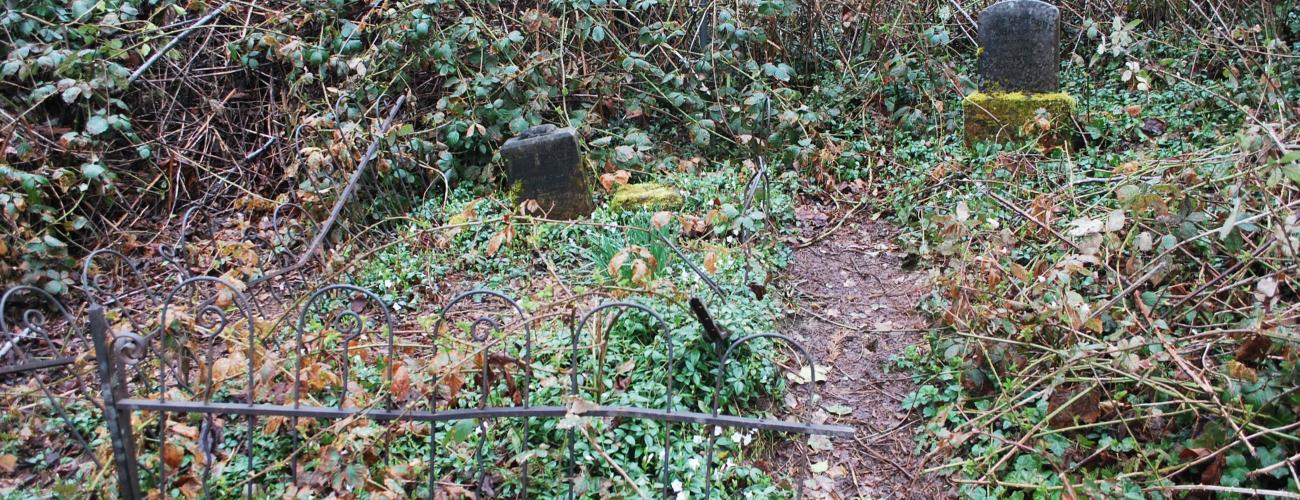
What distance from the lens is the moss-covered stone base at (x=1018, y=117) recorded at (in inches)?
227

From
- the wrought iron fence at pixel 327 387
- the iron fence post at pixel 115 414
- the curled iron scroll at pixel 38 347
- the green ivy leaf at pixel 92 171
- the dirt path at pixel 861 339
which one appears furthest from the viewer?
the green ivy leaf at pixel 92 171

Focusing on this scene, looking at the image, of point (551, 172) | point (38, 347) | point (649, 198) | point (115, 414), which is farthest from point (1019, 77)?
point (38, 347)

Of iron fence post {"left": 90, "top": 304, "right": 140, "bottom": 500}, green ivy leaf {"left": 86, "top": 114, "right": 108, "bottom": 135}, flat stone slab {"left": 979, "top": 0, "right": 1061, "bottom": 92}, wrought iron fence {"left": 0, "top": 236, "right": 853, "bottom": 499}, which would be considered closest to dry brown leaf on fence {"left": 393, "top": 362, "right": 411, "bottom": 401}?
wrought iron fence {"left": 0, "top": 236, "right": 853, "bottom": 499}

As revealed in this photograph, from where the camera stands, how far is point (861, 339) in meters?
4.16

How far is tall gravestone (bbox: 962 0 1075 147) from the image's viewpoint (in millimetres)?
5812

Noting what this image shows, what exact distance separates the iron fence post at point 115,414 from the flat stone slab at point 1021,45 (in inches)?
221

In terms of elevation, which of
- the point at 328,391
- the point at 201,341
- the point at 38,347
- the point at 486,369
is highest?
the point at 486,369

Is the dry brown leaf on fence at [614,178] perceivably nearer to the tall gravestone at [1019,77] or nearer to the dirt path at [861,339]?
the dirt path at [861,339]

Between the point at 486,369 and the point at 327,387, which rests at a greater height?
the point at 486,369

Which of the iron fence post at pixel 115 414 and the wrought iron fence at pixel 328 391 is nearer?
the iron fence post at pixel 115 414

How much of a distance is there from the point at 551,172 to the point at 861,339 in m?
2.18

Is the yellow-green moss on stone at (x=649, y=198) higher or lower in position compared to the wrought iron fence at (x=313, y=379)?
lower

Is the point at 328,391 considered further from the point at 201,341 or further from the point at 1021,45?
the point at 1021,45

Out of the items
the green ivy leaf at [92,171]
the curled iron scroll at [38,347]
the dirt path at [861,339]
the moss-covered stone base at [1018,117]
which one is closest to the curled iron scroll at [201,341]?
the curled iron scroll at [38,347]
